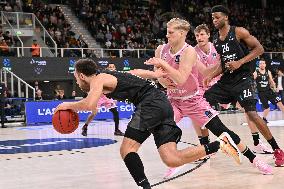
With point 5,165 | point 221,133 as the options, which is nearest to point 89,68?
point 221,133

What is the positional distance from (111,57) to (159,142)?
17.0m

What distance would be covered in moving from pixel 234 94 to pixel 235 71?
0.96 feet

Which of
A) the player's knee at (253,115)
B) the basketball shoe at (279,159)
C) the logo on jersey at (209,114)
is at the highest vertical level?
the logo on jersey at (209,114)

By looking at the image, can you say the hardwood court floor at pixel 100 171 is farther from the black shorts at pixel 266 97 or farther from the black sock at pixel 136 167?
the black shorts at pixel 266 97

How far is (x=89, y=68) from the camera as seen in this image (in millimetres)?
4152

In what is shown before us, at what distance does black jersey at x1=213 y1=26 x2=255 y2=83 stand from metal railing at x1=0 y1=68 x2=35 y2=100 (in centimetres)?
1203

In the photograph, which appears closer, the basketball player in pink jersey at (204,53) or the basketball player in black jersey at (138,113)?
the basketball player in black jersey at (138,113)

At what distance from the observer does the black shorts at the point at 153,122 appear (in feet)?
14.4

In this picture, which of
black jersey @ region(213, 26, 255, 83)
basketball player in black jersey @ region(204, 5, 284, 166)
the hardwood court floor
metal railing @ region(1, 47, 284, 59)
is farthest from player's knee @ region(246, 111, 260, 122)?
metal railing @ region(1, 47, 284, 59)

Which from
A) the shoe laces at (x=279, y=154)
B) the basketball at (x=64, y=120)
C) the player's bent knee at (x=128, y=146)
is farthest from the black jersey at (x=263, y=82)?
the basketball at (x=64, y=120)

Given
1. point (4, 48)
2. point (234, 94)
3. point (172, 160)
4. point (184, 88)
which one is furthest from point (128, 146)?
point (4, 48)

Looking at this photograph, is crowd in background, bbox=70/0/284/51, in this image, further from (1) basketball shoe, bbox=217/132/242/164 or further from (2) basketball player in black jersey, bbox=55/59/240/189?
(2) basketball player in black jersey, bbox=55/59/240/189

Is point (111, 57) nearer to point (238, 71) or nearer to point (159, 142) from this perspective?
point (238, 71)

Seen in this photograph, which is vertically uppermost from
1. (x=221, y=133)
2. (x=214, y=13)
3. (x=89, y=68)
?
(x=214, y=13)
